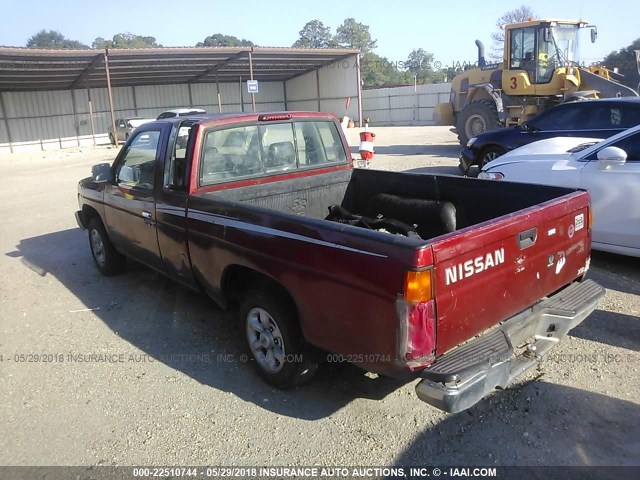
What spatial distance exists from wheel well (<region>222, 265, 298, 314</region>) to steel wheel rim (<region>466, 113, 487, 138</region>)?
13.1 m

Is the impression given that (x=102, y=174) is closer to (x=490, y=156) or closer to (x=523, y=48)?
(x=490, y=156)

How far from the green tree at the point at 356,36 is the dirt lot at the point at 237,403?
304ft

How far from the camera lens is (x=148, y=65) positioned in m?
29.9

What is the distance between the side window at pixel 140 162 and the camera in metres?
4.79

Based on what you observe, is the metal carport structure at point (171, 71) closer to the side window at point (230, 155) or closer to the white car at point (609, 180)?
the side window at point (230, 155)

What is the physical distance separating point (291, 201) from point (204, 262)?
3.30 ft

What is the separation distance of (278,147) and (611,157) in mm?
3421

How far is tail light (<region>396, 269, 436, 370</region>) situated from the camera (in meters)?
2.52

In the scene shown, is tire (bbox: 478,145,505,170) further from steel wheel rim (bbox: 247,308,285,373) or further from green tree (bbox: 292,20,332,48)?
green tree (bbox: 292,20,332,48)

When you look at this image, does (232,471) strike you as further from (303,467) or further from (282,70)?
(282,70)

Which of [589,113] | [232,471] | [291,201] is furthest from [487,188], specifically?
[589,113]

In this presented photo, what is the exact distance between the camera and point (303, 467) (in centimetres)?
293

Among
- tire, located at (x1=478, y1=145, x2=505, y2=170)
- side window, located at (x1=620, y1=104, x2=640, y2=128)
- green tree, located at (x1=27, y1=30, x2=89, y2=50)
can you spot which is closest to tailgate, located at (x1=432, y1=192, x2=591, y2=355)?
side window, located at (x1=620, y1=104, x2=640, y2=128)

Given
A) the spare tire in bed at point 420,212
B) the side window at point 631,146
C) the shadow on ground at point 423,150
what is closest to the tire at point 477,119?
the shadow on ground at point 423,150
